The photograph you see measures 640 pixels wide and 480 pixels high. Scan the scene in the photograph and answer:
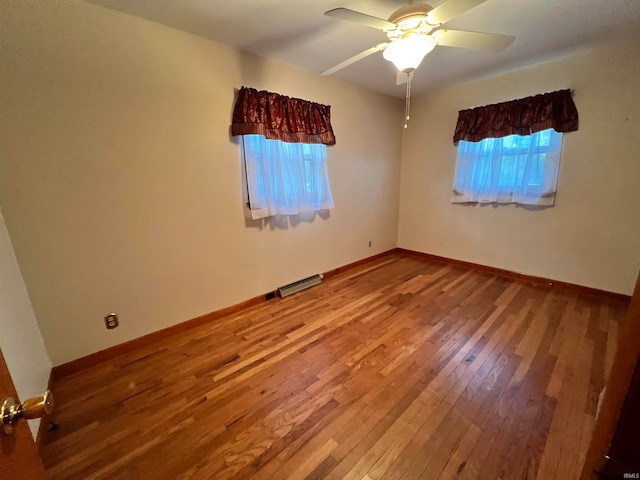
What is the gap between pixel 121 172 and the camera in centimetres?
184

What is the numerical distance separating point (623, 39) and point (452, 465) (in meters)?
3.62

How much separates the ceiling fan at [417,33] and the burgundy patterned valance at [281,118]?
1.17 m

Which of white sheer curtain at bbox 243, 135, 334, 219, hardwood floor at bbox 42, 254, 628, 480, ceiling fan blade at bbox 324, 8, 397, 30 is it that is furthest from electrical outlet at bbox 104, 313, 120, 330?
ceiling fan blade at bbox 324, 8, 397, 30

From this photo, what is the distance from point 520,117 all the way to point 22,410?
4.06 metres

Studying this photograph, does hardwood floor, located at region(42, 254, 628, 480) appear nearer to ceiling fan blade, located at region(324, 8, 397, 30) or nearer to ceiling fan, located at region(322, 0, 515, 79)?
ceiling fan, located at region(322, 0, 515, 79)

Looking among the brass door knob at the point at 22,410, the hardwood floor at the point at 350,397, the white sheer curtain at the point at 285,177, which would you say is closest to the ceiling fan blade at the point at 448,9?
the white sheer curtain at the point at 285,177

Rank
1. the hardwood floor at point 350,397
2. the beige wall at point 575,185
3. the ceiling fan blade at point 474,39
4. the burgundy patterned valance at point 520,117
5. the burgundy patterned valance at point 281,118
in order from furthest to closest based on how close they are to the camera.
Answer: the burgundy patterned valance at point 520,117
the beige wall at point 575,185
the burgundy patterned valance at point 281,118
the ceiling fan blade at point 474,39
the hardwood floor at point 350,397

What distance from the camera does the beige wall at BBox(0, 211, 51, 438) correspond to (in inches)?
48.6

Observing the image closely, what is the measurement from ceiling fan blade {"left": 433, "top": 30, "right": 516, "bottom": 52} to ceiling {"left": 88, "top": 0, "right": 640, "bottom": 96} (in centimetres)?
36

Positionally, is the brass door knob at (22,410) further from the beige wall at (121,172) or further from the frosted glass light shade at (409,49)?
the frosted glass light shade at (409,49)

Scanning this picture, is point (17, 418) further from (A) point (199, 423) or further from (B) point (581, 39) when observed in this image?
(B) point (581, 39)

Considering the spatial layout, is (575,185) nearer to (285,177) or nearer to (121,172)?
(285,177)

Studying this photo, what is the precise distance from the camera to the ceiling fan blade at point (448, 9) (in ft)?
4.05

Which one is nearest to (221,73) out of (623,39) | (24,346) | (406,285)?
(24,346)
